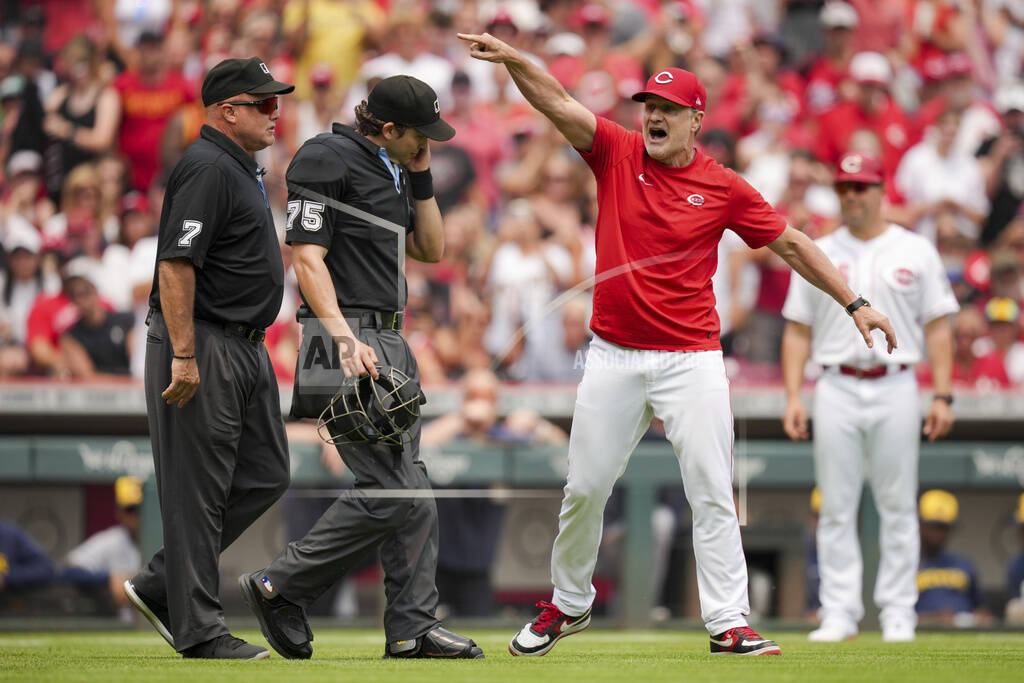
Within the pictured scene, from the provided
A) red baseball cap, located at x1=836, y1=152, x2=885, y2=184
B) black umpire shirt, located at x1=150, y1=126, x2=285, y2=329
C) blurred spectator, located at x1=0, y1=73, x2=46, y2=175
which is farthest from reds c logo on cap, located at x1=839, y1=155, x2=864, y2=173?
blurred spectator, located at x1=0, y1=73, x2=46, y2=175

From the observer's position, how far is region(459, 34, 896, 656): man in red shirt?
550 cm

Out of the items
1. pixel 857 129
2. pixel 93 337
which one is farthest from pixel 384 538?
pixel 857 129

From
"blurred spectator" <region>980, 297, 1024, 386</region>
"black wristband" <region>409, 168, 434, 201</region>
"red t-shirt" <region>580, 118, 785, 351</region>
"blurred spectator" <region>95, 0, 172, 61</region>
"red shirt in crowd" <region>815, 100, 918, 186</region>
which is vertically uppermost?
"blurred spectator" <region>95, 0, 172, 61</region>

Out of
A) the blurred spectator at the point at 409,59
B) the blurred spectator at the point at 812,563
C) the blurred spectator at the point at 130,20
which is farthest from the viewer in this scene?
the blurred spectator at the point at 130,20

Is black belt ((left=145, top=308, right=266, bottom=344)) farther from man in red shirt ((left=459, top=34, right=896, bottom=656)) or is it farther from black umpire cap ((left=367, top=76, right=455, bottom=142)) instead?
man in red shirt ((left=459, top=34, right=896, bottom=656))

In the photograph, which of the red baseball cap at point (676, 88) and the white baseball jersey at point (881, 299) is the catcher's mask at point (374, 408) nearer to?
the red baseball cap at point (676, 88)

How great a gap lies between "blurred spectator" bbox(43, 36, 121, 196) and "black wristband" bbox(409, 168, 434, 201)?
21.2 feet

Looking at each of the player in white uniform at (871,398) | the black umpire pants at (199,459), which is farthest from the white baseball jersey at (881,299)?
the black umpire pants at (199,459)

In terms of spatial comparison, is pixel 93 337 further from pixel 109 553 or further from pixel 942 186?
pixel 942 186

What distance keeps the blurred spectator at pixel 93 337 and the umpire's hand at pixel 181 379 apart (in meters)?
4.42

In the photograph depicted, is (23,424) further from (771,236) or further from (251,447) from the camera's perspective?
(771,236)

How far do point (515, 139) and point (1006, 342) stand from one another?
3.97 meters

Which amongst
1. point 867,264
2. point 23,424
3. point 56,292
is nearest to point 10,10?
point 56,292

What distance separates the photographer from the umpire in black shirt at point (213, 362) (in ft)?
17.1
